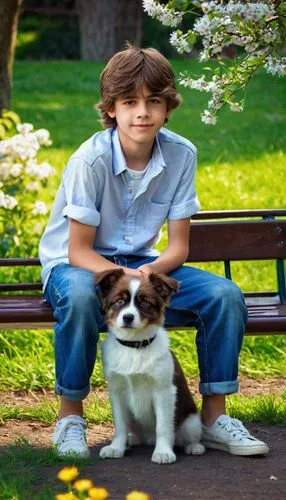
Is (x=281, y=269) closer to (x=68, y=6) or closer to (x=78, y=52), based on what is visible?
(x=78, y=52)

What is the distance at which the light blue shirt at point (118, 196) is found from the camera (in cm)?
471

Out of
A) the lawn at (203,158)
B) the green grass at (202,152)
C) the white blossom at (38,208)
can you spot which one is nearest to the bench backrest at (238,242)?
the lawn at (203,158)

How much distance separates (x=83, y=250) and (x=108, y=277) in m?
0.26

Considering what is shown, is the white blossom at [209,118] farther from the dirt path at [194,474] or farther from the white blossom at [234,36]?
the dirt path at [194,474]

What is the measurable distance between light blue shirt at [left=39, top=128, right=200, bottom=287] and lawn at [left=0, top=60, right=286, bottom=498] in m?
0.91

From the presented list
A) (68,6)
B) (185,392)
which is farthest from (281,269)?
(68,6)

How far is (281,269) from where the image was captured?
5.79 meters

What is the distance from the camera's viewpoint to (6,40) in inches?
317

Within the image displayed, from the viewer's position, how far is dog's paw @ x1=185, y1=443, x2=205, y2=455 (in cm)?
466

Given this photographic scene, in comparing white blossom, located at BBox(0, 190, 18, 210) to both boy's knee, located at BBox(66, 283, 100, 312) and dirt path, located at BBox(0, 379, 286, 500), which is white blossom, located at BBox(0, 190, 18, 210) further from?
boy's knee, located at BBox(66, 283, 100, 312)

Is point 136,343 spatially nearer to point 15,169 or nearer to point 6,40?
point 15,169

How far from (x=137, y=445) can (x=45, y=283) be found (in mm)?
750

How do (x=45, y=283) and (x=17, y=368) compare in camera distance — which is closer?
(x=45, y=283)

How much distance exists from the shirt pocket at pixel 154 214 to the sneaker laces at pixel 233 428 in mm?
833
